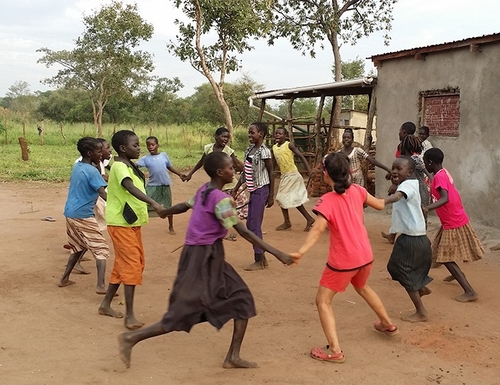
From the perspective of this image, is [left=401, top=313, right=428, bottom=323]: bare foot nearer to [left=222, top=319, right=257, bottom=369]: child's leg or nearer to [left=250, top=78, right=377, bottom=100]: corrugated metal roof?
[left=222, top=319, right=257, bottom=369]: child's leg

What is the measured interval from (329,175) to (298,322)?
4.77 feet

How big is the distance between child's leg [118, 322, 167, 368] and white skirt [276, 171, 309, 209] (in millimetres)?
5038

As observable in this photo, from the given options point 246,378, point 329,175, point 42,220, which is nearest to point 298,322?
point 246,378

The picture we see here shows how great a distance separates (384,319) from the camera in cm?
385

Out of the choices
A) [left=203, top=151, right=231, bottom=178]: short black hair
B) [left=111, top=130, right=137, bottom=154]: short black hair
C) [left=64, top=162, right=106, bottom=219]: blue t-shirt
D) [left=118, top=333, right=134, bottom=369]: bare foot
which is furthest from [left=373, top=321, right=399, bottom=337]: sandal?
[left=64, top=162, right=106, bottom=219]: blue t-shirt

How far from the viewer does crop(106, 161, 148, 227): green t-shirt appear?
4.21 m

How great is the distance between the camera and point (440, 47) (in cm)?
822

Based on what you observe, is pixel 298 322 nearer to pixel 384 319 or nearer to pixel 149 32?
pixel 384 319

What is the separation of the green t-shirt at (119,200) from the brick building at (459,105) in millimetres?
5311

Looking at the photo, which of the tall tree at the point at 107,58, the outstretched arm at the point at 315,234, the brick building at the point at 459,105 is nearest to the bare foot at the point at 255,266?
the outstretched arm at the point at 315,234

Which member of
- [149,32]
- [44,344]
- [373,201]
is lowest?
[44,344]

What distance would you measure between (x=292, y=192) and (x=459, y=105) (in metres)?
2.78

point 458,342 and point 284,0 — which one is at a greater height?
point 284,0

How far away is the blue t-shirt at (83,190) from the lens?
16.6 ft
